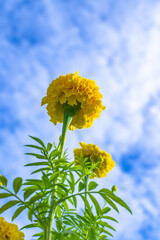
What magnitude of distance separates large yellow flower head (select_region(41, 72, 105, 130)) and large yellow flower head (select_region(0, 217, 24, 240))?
0.79 metres

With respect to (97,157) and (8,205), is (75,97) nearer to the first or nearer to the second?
(8,205)

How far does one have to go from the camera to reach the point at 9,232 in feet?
5.73

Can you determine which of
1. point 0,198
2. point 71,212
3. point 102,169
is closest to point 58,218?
point 71,212

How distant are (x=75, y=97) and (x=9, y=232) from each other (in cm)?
99

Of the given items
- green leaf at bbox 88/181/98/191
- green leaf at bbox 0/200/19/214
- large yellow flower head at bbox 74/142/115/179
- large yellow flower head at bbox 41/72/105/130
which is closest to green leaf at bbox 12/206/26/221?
green leaf at bbox 0/200/19/214

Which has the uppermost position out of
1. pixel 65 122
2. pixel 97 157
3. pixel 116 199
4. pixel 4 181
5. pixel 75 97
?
pixel 97 157

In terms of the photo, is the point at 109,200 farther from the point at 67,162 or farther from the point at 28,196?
the point at 28,196

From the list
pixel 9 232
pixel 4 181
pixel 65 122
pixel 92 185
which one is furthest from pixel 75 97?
pixel 9 232

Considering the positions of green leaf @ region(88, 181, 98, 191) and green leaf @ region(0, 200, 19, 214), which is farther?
green leaf @ region(88, 181, 98, 191)

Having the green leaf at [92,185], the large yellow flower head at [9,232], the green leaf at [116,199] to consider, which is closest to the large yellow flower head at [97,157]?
the large yellow flower head at [9,232]

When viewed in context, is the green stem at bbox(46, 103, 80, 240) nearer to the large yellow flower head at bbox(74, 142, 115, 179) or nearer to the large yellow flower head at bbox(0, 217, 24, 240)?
the large yellow flower head at bbox(0, 217, 24, 240)

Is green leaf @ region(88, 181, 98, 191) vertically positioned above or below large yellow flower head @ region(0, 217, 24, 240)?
above

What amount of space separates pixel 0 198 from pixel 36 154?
29 centimetres

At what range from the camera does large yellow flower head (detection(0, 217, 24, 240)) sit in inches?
68.4
